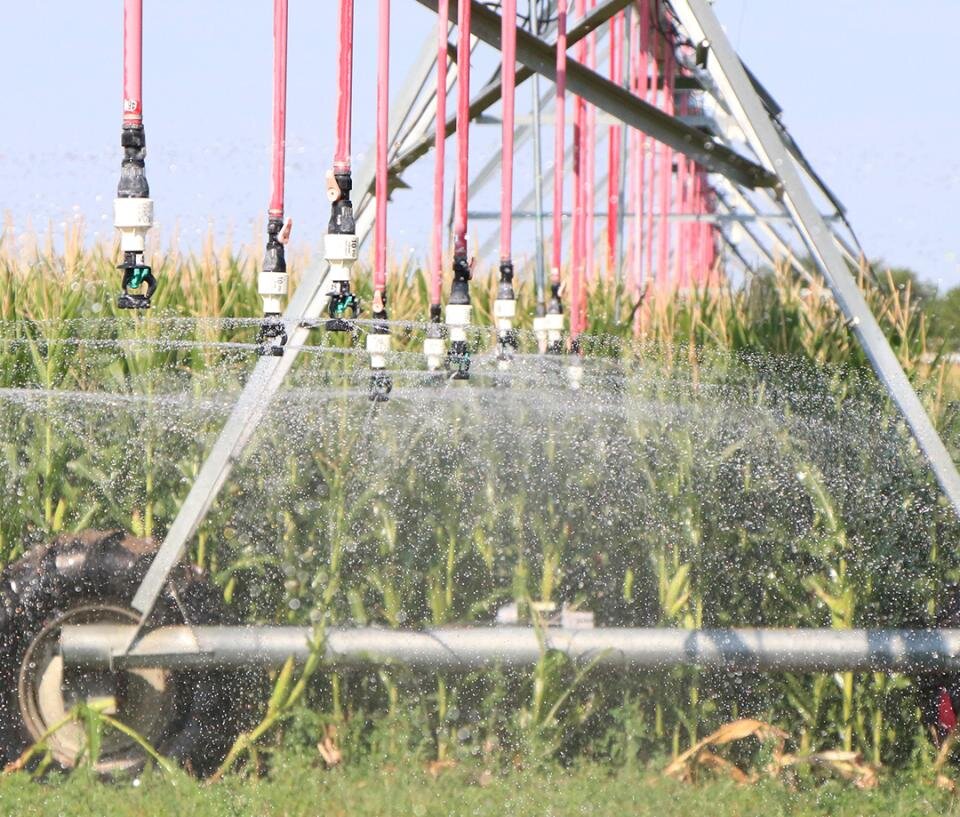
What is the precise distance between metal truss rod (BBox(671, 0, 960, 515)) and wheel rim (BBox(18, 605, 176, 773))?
194 centimetres

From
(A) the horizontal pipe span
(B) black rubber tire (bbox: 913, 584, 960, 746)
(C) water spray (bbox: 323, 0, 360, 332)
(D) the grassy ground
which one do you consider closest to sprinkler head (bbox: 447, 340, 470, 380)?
(C) water spray (bbox: 323, 0, 360, 332)

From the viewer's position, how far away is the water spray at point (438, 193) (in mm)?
3969

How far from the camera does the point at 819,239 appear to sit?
3898mm

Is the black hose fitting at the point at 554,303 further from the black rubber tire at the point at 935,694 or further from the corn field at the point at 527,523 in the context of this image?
the black rubber tire at the point at 935,694

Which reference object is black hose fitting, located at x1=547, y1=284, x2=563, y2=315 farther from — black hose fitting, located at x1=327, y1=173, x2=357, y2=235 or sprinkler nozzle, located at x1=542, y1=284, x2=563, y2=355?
black hose fitting, located at x1=327, y1=173, x2=357, y2=235

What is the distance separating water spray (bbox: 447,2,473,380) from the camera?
3887mm

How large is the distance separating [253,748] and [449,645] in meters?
0.67

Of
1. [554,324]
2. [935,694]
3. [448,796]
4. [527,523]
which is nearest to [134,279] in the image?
[448,796]

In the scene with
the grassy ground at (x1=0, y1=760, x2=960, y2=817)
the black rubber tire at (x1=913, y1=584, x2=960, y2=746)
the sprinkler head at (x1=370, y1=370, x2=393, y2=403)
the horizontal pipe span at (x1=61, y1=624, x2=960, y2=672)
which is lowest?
the grassy ground at (x1=0, y1=760, x2=960, y2=817)

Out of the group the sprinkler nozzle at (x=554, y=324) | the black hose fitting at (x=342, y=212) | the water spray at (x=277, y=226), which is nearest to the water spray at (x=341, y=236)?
the black hose fitting at (x=342, y=212)

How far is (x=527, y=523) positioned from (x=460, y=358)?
0.58 metres

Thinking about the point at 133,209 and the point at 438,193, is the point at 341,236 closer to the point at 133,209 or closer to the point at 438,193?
the point at 133,209

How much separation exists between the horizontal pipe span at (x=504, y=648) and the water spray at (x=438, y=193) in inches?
30.8

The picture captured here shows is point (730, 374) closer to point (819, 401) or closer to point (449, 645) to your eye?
point (819, 401)
